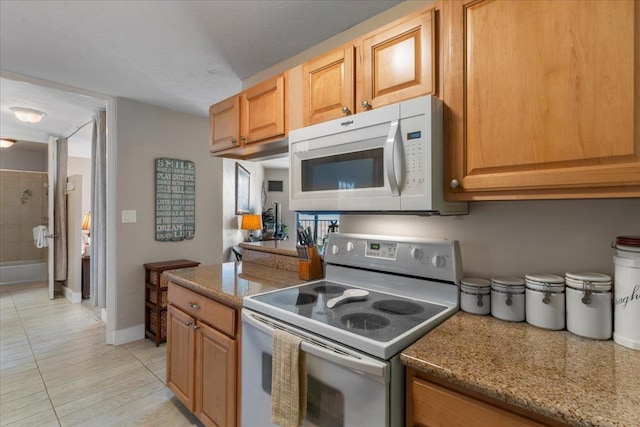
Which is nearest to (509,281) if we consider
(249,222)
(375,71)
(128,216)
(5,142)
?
(375,71)

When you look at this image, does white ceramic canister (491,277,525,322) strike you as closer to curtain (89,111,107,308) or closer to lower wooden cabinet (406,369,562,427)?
lower wooden cabinet (406,369,562,427)

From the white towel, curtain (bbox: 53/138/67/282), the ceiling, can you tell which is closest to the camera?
the ceiling

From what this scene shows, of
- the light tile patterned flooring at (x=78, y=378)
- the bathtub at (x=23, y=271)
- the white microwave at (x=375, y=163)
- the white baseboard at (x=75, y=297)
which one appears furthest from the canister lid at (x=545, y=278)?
the bathtub at (x=23, y=271)

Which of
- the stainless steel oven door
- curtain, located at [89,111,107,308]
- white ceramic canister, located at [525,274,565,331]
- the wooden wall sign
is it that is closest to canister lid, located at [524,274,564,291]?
white ceramic canister, located at [525,274,565,331]

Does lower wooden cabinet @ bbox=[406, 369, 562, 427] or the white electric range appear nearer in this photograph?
lower wooden cabinet @ bbox=[406, 369, 562, 427]

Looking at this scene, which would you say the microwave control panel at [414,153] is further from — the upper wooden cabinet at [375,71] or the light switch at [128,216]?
the light switch at [128,216]

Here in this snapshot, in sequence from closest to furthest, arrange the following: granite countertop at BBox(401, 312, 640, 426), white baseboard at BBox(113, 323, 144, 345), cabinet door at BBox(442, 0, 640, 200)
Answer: granite countertop at BBox(401, 312, 640, 426), cabinet door at BBox(442, 0, 640, 200), white baseboard at BBox(113, 323, 144, 345)

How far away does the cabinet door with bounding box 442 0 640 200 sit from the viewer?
2.81 feet

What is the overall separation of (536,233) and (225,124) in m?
1.91

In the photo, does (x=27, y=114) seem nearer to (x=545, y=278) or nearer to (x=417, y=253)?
(x=417, y=253)

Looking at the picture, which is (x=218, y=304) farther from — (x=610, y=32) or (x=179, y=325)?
(x=610, y=32)

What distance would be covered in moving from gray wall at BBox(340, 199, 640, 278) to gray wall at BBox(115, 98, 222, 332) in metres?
2.82

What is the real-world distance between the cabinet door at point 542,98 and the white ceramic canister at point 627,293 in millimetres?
182

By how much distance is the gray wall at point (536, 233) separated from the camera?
1080 mm
